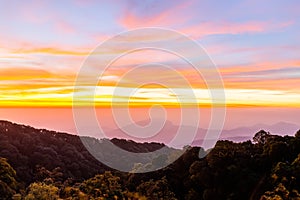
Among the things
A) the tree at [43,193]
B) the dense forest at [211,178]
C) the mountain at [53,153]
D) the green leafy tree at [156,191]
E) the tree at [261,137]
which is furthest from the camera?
the mountain at [53,153]

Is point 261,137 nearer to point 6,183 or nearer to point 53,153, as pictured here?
point 6,183

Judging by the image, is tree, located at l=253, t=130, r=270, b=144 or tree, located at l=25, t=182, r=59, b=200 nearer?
tree, located at l=25, t=182, r=59, b=200

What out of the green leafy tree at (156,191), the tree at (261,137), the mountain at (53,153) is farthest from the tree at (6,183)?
the tree at (261,137)

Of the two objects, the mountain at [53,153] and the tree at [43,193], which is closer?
the tree at [43,193]

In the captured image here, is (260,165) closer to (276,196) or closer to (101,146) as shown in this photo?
(276,196)

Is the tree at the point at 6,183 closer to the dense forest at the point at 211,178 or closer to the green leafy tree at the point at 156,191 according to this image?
the dense forest at the point at 211,178

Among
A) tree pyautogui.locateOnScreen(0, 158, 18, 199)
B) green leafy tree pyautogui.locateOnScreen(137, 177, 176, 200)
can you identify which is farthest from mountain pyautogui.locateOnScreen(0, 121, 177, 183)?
green leafy tree pyautogui.locateOnScreen(137, 177, 176, 200)

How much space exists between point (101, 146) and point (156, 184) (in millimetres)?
40194

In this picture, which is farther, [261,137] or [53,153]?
[53,153]

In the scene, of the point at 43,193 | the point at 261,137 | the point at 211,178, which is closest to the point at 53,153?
the point at 43,193

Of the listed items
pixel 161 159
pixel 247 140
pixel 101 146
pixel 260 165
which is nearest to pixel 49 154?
pixel 101 146

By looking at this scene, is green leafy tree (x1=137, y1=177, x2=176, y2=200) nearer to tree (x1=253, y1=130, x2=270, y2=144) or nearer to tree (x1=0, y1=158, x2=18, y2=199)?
tree (x1=253, y1=130, x2=270, y2=144)

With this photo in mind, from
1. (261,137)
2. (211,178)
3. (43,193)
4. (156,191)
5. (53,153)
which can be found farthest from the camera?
(53,153)

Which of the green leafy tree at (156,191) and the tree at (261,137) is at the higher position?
the tree at (261,137)
